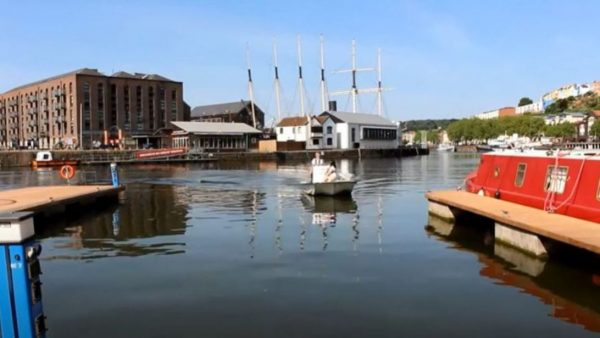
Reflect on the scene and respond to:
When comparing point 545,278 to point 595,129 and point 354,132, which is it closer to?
point 354,132

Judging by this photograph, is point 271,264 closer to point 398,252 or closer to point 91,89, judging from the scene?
point 398,252

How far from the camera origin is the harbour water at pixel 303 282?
10070mm

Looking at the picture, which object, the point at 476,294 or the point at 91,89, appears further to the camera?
the point at 91,89

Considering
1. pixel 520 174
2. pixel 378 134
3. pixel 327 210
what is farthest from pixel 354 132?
pixel 520 174

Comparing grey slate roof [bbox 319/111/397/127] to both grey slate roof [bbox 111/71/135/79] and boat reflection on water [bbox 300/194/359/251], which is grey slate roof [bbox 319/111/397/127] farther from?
boat reflection on water [bbox 300/194/359/251]

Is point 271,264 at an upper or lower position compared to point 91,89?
lower

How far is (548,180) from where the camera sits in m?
18.0

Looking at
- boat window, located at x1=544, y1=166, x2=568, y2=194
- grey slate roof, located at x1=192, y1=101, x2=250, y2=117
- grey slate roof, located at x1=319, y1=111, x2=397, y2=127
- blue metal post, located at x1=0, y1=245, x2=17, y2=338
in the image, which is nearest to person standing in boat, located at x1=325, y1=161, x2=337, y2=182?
boat window, located at x1=544, y1=166, x2=568, y2=194

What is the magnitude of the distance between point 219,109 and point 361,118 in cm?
4019

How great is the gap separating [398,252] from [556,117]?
19546 centimetres

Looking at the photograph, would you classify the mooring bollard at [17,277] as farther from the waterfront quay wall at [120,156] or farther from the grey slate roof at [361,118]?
the grey slate roof at [361,118]

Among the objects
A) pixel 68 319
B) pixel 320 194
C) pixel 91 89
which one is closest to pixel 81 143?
pixel 91 89

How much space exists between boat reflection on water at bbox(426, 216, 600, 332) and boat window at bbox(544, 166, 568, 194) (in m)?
2.48

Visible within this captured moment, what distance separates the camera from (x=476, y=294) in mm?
11906
